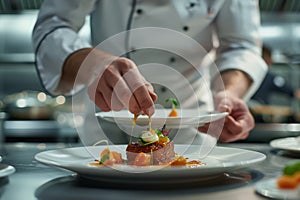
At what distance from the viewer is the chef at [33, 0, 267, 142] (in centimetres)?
162

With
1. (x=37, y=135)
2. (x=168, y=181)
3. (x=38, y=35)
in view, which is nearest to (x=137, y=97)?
(x=168, y=181)

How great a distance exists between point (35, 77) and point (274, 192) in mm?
3516

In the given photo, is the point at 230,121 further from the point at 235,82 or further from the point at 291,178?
the point at 291,178

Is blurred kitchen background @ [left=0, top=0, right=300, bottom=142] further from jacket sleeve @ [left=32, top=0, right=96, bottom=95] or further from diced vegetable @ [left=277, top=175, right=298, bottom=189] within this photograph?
diced vegetable @ [left=277, top=175, right=298, bottom=189]

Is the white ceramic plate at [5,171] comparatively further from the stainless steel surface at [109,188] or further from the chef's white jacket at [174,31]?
the chef's white jacket at [174,31]

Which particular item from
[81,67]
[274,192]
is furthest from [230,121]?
[274,192]

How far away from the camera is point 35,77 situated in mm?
4172

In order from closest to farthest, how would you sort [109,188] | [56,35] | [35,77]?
[109,188]
[56,35]
[35,77]

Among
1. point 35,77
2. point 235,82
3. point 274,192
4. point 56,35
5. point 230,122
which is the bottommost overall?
point 274,192

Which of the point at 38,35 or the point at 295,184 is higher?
the point at 38,35

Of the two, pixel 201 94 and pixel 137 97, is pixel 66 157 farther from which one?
pixel 201 94

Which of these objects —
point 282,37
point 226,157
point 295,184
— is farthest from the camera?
point 282,37

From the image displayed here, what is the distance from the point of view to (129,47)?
1.87 metres

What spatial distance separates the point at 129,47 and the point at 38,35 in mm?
331
